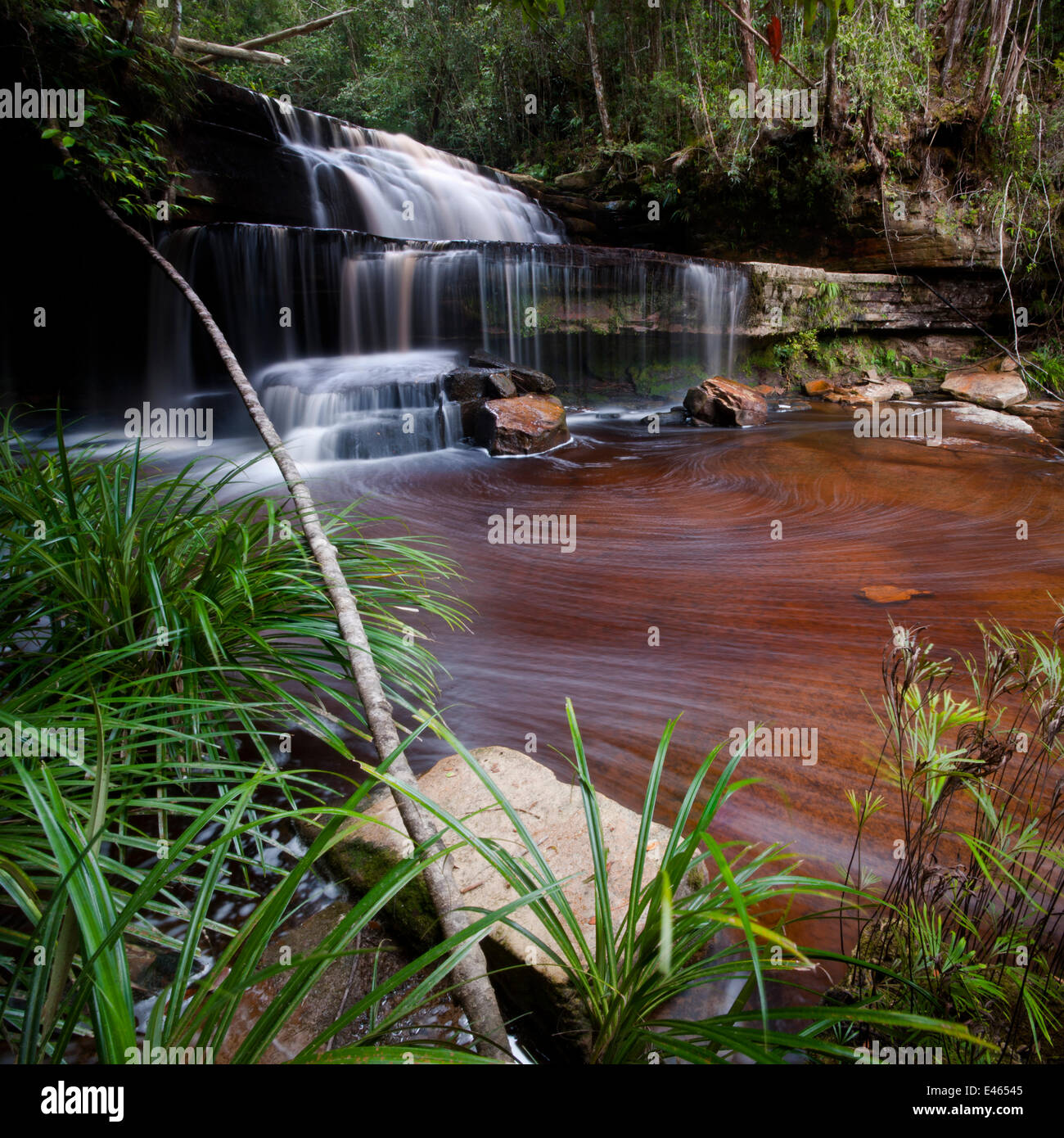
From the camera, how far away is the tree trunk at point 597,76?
11461mm

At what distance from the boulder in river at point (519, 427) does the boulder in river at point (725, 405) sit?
189cm

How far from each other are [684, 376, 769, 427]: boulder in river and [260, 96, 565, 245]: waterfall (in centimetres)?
433

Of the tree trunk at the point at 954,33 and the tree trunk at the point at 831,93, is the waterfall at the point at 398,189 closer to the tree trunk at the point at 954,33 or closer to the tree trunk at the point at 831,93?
the tree trunk at the point at 831,93

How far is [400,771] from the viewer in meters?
1.17

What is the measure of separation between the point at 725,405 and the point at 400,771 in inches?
254

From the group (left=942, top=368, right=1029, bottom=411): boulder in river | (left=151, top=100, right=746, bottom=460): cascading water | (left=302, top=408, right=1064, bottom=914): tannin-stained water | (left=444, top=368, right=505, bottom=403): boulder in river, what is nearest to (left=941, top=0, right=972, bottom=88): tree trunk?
(left=942, top=368, right=1029, bottom=411): boulder in river

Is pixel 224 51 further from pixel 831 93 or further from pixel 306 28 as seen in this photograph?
pixel 831 93

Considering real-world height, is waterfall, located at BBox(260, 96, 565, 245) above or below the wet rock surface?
above

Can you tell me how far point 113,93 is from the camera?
571 centimetres

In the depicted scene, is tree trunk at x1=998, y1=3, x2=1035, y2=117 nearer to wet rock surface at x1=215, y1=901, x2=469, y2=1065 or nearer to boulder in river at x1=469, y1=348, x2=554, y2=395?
boulder in river at x1=469, y1=348, x2=554, y2=395

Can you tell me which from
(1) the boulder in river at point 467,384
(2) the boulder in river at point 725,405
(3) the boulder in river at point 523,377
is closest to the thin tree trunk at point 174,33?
(3) the boulder in river at point 523,377

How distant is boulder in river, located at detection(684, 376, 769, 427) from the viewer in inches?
264
